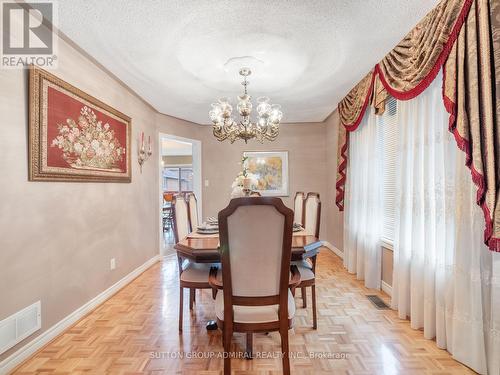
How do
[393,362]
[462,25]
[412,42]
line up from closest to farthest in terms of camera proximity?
1. [462,25]
2. [393,362]
3. [412,42]

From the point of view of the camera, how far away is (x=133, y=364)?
5.72 feet

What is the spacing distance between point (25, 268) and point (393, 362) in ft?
8.46

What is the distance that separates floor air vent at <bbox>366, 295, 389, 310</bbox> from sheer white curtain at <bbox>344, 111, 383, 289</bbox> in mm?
256

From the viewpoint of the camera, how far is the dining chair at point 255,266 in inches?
54.0

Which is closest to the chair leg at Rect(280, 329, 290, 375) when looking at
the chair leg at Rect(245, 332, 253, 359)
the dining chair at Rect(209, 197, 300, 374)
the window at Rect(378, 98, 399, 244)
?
the dining chair at Rect(209, 197, 300, 374)

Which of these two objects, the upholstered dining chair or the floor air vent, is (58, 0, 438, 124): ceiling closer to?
the upholstered dining chair

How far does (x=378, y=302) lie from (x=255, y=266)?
1868mm

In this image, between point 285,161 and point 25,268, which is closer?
point 25,268

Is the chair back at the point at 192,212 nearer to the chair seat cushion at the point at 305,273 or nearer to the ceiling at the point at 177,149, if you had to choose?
the chair seat cushion at the point at 305,273

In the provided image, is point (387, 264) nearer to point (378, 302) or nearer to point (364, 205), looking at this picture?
point (378, 302)

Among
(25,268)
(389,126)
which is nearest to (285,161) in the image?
(389,126)

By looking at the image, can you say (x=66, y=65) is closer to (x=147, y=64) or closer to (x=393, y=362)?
(x=147, y=64)

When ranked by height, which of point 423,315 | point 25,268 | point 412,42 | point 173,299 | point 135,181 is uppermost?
point 412,42

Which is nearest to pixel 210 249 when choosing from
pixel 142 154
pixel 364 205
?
pixel 364 205
